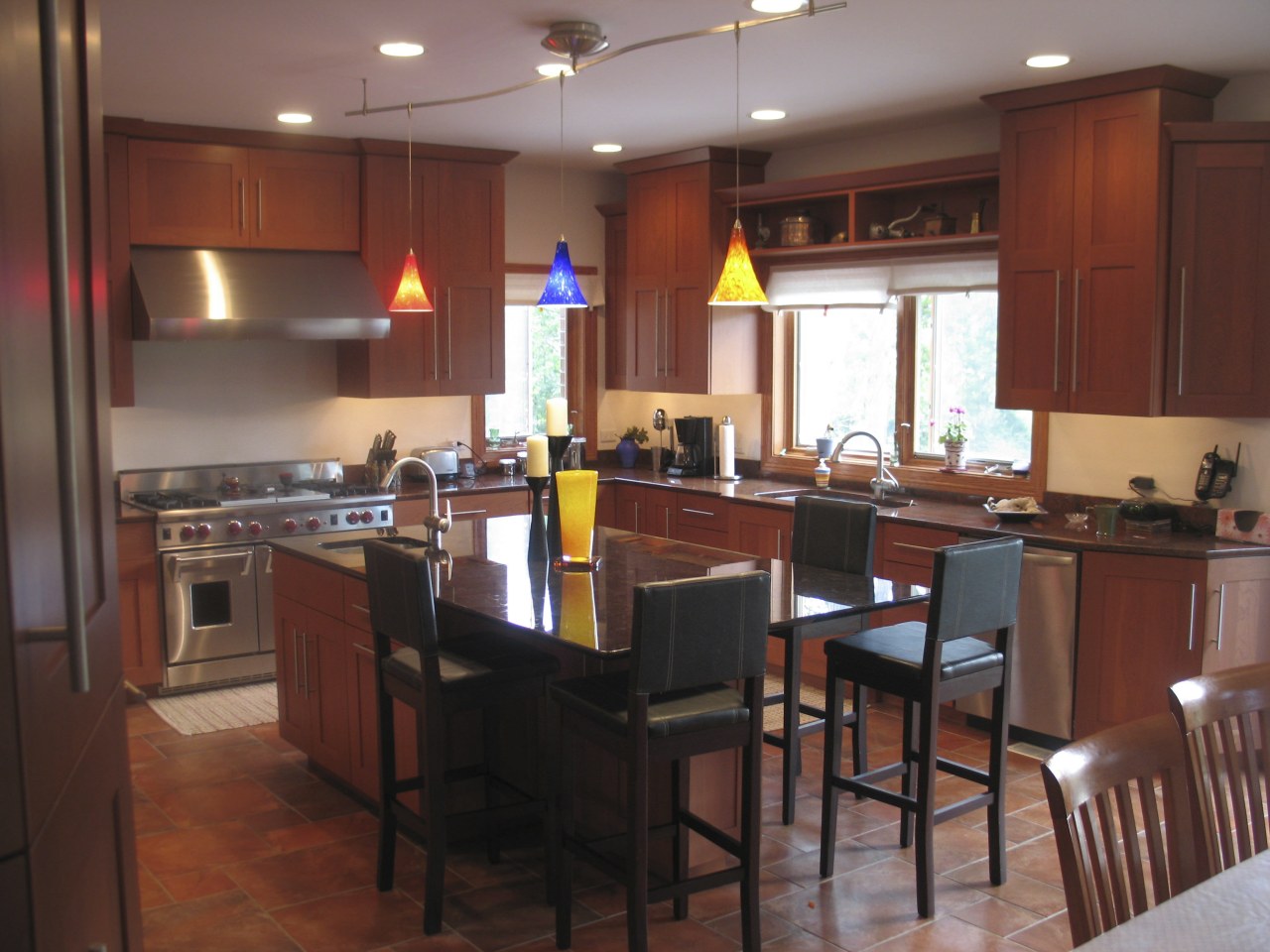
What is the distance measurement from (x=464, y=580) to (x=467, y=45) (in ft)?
6.02

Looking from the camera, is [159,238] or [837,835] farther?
[159,238]

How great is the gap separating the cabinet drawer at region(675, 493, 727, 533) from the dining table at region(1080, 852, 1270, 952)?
4175 mm

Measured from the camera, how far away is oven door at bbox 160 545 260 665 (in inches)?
215

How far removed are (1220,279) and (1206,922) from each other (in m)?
3.31

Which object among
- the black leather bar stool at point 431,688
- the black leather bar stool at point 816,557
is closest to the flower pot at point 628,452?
the black leather bar stool at point 816,557

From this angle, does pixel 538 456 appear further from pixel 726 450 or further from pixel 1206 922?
pixel 726 450

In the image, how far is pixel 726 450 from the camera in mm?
6547

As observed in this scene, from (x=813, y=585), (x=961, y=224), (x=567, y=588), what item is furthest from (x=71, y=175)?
(x=961, y=224)

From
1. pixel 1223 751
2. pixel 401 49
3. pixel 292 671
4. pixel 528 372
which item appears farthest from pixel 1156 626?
pixel 528 372

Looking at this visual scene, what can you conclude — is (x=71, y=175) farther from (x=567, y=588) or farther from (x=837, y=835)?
(x=837, y=835)

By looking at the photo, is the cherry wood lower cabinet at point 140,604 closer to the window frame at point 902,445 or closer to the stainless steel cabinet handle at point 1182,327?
the window frame at point 902,445

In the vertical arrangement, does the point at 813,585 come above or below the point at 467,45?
below

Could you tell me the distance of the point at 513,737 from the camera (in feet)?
12.7

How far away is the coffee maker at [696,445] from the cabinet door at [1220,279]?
2.75 meters
